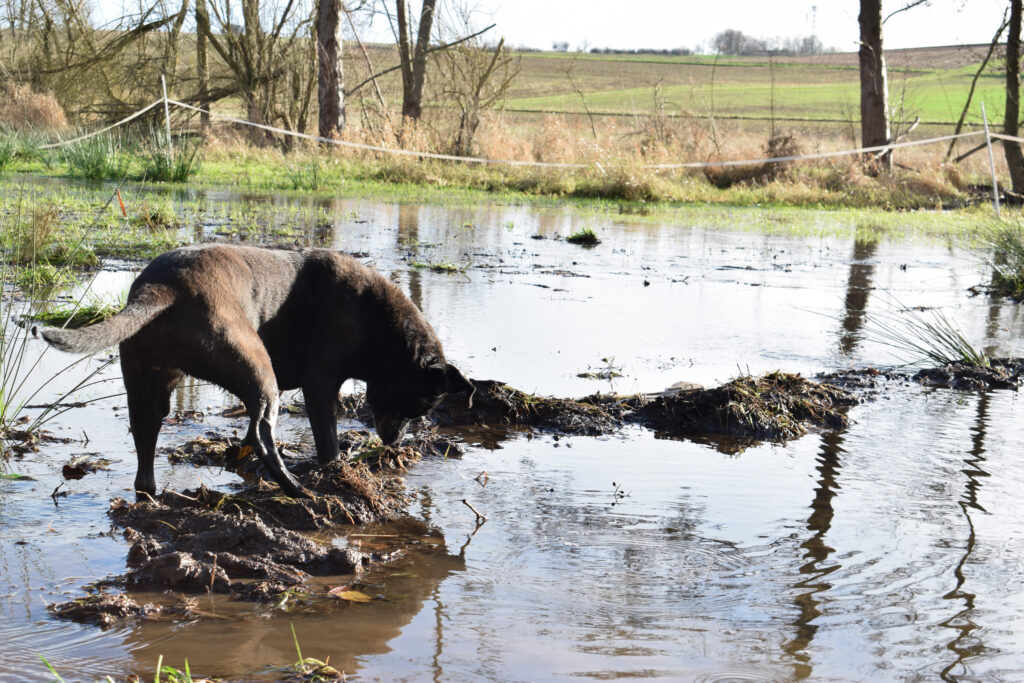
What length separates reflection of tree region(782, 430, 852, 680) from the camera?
3.30 m

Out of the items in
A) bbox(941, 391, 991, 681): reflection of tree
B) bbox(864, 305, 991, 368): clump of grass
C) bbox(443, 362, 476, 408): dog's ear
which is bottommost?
bbox(941, 391, 991, 681): reflection of tree

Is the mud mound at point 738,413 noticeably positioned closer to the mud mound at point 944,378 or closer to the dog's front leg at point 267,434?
the mud mound at point 944,378

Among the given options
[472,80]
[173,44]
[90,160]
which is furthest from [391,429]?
[173,44]

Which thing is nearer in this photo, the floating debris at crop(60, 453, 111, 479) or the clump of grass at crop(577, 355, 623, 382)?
the floating debris at crop(60, 453, 111, 479)

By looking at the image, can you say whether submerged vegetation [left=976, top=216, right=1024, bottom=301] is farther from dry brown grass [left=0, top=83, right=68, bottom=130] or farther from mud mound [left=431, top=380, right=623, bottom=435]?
dry brown grass [left=0, top=83, right=68, bottom=130]

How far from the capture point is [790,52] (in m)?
97.4

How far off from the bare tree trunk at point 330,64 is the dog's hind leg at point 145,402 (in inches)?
896

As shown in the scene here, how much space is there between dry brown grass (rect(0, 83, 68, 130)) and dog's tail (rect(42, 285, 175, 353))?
21.8m

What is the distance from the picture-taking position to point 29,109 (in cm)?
2509

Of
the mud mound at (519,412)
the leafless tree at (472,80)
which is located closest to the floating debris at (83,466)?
the mud mound at (519,412)

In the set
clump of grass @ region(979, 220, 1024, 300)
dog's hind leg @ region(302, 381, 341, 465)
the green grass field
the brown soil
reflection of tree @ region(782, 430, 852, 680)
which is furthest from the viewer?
the green grass field

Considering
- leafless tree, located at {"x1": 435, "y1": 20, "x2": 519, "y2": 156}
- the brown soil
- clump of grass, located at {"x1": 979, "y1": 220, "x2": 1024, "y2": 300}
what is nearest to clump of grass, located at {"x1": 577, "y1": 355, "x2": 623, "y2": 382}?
the brown soil

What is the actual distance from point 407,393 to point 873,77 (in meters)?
22.0

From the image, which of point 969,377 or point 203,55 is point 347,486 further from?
point 203,55
